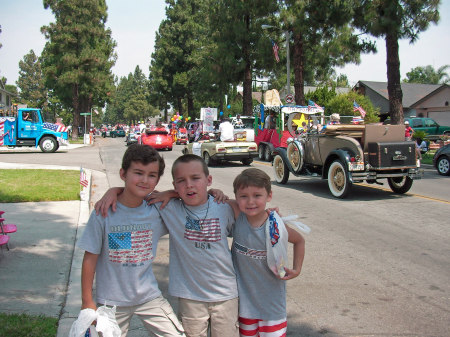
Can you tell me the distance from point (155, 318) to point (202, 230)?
0.57 meters

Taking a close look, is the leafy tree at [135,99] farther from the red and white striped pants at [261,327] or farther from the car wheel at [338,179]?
the red and white striped pants at [261,327]

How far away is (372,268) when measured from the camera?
5281 mm

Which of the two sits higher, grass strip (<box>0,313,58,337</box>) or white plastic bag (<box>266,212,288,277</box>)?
white plastic bag (<box>266,212,288,277</box>)

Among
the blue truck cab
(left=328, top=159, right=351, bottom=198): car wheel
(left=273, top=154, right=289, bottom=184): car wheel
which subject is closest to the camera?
(left=328, top=159, right=351, bottom=198): car wheel

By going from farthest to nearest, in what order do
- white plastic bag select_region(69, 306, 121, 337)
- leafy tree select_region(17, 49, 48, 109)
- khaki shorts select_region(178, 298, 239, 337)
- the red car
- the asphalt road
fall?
leafy tree select_region(17, 49, 48, 109) → the red car → the asphalt road → khaki shorts select_region(178, 298, 239, 337) → white plastic bag select_region(69, 306, 121, 337)

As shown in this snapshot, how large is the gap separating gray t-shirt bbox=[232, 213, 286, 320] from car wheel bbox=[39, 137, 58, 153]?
2474 cm

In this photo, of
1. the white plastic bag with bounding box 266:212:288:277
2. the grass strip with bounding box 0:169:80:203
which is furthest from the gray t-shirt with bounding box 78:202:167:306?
the grass strip with bounding box 0:169:80:203

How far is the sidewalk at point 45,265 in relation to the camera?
405 cm

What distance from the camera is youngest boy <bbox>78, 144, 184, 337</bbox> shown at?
2469 mm

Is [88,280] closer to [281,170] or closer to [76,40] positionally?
[281,170]

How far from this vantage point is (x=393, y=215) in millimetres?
8078

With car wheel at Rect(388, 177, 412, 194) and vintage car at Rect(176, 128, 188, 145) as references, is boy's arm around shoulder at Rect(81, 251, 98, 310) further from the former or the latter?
vintage car at Rect(176, 128, 188, 145)

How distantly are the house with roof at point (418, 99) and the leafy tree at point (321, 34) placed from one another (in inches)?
796

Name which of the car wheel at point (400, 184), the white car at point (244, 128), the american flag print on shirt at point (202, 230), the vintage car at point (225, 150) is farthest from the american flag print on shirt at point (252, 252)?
the white car at point (244, 128)
